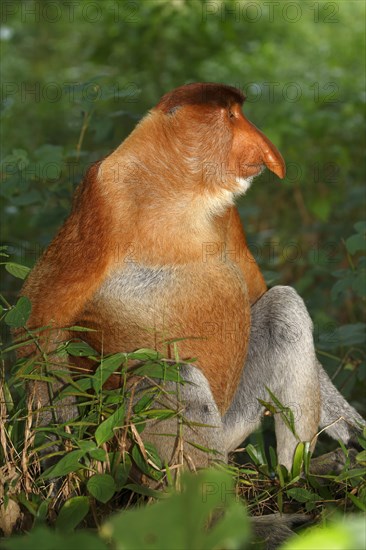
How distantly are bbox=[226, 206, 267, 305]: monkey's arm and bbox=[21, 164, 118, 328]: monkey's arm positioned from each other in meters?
0.55

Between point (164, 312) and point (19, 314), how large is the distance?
1.54 feet

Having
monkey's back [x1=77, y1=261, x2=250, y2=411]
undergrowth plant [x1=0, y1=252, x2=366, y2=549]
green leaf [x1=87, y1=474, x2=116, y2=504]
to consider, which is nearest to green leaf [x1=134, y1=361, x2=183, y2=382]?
undergrowth plant [x1=0, y1=252, x2=366, y2=549]

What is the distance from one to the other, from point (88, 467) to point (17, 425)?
1.77 ft

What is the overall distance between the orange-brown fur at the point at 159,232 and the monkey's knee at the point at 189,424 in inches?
5.2

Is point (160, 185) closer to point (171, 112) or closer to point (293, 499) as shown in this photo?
point (171, 112)

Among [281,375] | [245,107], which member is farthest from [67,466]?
[245,107]

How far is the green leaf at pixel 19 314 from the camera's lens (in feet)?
8.88

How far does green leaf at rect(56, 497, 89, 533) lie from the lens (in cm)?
227

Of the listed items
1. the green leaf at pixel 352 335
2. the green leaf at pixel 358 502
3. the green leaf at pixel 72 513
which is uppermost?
the green leaf at pixel 352 335

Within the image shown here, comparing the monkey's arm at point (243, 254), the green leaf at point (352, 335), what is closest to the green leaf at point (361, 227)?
the green leaf at point (352, 335)

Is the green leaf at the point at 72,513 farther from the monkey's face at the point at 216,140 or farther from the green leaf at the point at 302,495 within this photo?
the monkey's face at the point at 216,140

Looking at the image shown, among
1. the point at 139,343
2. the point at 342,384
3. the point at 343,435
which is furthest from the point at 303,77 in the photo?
the point at 139,343

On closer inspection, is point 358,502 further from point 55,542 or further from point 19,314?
point 55,542

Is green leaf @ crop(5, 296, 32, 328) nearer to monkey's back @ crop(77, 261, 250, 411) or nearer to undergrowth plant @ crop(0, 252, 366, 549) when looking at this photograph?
undergrowth plant @ crop(0, 252, 366, 549)
